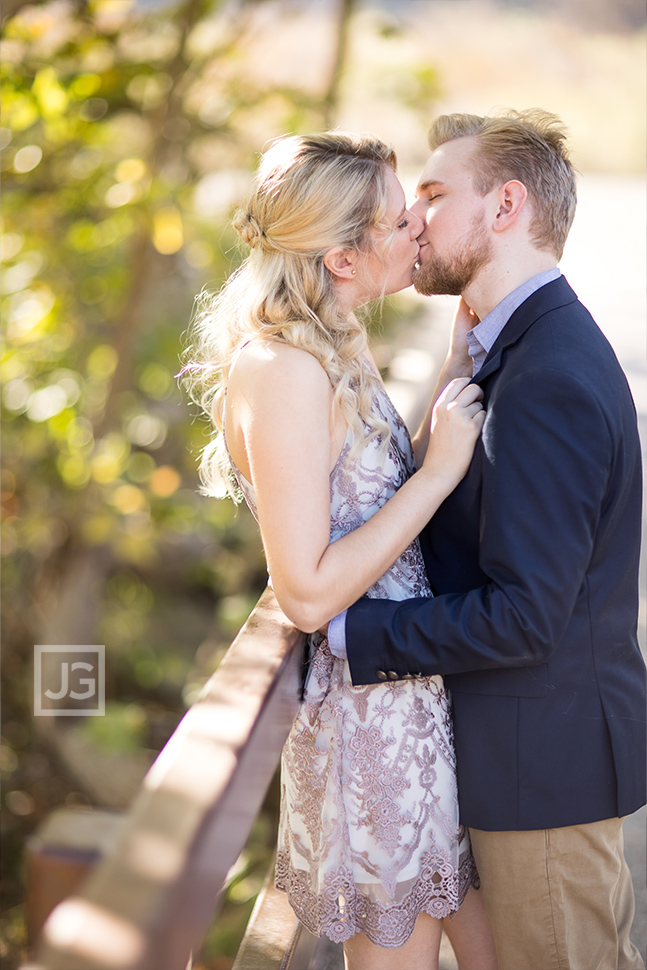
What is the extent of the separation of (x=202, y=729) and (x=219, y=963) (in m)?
3.40

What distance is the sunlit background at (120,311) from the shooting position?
4391 millimetres

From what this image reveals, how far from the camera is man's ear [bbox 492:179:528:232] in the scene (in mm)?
1696

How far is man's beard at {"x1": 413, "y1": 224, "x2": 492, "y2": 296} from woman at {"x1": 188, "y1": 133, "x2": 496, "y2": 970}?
0.13 m

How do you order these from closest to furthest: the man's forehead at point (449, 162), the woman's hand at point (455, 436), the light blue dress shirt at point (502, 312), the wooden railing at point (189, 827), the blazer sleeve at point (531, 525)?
the wooden railing at point (189, 827)
the blazer sleeve at point (531, 525)
the woman's hand at point (455, 436)
the light blue dress shirt at point (502, 312)
the man's forehead at point (449, 162)

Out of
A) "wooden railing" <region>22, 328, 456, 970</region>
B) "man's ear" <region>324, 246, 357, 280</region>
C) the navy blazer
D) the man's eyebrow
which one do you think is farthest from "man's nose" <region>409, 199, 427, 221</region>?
"wooden railing" <region>22, 328, 456, 970</region>

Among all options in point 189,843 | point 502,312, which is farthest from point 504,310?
point 189,843

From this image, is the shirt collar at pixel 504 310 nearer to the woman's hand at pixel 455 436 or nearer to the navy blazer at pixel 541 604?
the navy blazer at pixel 541 604

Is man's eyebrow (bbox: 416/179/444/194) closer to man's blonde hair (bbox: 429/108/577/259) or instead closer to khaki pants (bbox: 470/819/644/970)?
man's blonde hair (bbox: 429/108/577/259)

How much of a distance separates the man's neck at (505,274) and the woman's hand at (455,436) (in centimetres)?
24

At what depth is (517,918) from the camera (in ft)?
5.23

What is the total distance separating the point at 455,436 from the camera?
60.5 inches

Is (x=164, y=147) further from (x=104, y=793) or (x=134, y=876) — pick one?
(x=134, y=876)

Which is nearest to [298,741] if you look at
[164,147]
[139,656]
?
[164,147]

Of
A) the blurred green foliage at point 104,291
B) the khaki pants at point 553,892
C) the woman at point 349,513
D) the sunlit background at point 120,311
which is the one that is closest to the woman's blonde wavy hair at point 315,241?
the woman at point 349,513
